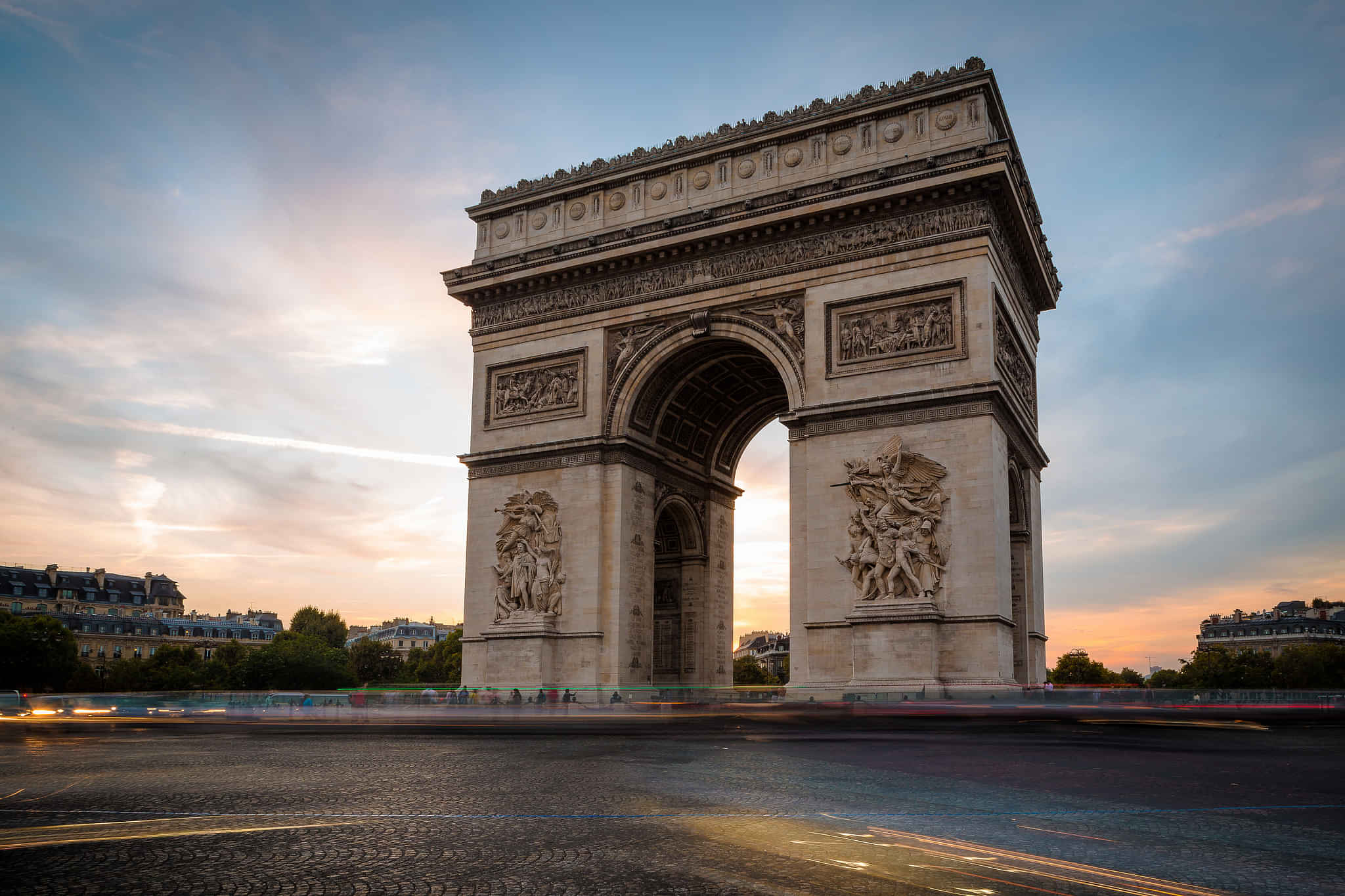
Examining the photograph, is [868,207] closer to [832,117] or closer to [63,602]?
[832,117]

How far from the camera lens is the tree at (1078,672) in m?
85.1

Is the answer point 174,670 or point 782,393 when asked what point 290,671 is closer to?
point 174,670

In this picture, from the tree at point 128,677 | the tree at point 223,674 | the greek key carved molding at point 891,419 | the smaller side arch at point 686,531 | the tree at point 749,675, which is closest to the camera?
the greek key carved molding at point 891,419

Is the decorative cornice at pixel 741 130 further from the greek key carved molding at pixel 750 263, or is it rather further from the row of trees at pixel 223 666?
the row of trees at pixel 223 666

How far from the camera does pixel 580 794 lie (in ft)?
21.5

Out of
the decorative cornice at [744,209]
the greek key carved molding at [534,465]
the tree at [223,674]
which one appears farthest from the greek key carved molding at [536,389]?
the tree at [223,674]

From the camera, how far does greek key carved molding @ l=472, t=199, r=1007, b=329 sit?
2494cm

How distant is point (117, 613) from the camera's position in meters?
91.5

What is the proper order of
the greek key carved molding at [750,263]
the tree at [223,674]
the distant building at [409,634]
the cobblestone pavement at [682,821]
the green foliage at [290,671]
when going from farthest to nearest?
the distant building at [409,634] < the tree at [223,674] < the green foliage at [290,671] < the greek key carved molding at [750,263] < the cobblestone pavement at [682,821]

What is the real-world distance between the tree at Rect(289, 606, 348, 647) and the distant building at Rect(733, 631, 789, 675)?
41039mm

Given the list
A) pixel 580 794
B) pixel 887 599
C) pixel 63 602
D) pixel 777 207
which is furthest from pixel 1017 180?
pixel 63 602

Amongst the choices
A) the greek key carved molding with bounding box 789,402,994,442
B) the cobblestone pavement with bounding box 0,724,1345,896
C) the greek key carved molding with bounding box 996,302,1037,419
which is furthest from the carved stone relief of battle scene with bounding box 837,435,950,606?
the cobblestone pavement with bounding box 0,724,1345,896

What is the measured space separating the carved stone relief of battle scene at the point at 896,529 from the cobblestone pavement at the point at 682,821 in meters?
13.4

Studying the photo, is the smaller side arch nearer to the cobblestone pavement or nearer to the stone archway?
the stone archway
